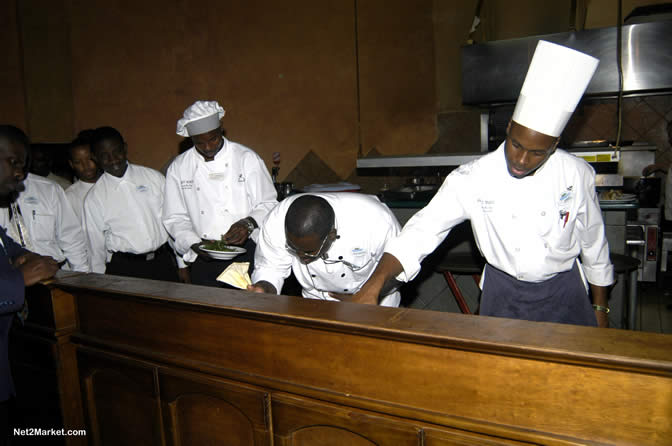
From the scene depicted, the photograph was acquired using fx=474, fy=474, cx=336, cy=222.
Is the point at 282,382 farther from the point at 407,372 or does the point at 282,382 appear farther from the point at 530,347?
the point at 530,347

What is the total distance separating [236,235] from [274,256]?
19.5 inches

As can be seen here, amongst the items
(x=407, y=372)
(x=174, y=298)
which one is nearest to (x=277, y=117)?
(x=174, y=298)

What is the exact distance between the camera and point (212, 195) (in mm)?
2562

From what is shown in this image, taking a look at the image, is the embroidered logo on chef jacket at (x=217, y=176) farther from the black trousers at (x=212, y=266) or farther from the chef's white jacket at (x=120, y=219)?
the chef's white jacket at (x=120, y=219)

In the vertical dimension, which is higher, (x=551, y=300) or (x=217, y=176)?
(x=217, y=176)

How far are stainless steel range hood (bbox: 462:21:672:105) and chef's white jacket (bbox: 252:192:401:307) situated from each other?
2.46 metres

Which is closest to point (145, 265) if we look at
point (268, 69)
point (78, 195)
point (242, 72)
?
point (78, 195)

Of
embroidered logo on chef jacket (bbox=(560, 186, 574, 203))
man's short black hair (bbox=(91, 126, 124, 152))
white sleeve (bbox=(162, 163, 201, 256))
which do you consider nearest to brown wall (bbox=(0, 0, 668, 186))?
man's short black hair (bbox=(91, 126, 124, 152))

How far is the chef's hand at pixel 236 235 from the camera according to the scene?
229 cm

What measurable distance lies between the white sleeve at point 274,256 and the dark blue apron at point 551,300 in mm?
818

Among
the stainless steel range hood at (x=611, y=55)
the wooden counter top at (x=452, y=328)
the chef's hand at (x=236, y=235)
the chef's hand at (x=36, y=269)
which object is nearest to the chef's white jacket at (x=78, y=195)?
the chef's hand at (x=236, y=235)

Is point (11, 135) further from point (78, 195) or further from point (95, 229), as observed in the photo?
point (78, 195)

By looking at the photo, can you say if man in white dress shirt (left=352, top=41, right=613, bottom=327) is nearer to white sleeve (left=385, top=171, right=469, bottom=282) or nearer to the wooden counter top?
white sleeve (left=385, top=171, right=469, bottom=282)

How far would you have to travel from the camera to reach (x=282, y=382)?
1239 mm
